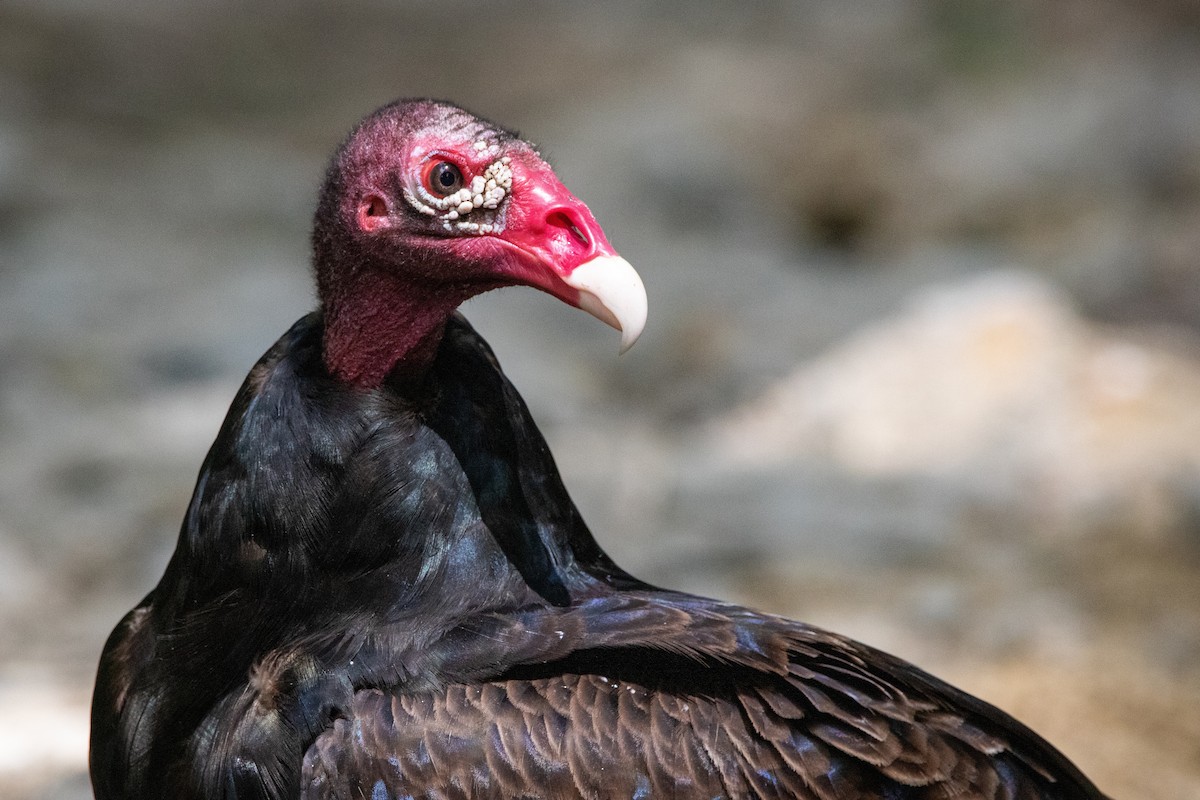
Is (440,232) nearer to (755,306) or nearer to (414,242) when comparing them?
(414,242)

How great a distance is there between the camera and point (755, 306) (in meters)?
7.70

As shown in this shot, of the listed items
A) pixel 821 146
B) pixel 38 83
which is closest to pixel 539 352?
pixel 821 146

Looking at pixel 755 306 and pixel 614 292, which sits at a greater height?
pixel 755 306

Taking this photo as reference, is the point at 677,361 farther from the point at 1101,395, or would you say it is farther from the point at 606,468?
the point at 1101,395

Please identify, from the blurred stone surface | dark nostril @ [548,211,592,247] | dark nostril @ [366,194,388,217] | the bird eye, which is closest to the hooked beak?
dark nostril @ [548,211,592,247]

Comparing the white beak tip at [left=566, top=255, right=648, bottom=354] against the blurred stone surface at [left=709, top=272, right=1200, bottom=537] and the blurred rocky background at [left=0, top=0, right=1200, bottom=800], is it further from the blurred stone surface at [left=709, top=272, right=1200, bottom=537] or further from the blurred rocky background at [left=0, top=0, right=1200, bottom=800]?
the blurred stone surface at [left=709, top=272, right=1200, bottom=537]

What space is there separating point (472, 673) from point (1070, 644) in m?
2.93

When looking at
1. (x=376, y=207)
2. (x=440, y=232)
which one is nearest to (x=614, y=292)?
(x=440, y=232)

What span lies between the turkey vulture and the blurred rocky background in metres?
0.38

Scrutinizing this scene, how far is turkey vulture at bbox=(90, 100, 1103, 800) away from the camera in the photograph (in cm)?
259

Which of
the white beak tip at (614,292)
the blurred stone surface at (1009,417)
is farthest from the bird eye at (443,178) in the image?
the blurred stone surface at (1009,417)

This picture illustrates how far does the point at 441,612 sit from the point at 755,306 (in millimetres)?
5143

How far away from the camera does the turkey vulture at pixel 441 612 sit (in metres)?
2.59

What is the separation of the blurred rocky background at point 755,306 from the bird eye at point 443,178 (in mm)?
310
